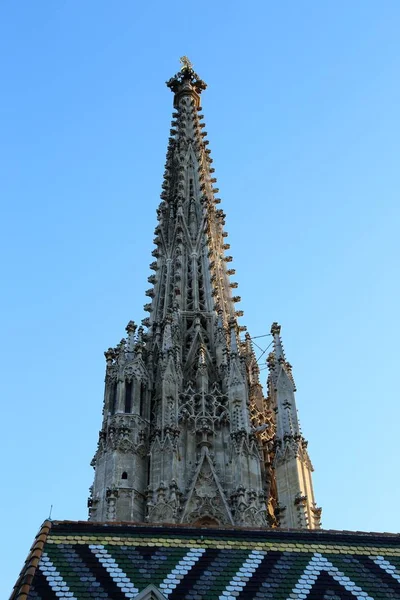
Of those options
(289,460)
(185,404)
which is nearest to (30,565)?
(289,460)

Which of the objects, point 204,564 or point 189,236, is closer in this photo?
point 204,564

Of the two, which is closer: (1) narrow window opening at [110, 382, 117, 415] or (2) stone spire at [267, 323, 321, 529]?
(2) stone spire at [267, 323, 321, 529]

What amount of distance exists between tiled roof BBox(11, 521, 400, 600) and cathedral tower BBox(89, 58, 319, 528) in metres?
12.2

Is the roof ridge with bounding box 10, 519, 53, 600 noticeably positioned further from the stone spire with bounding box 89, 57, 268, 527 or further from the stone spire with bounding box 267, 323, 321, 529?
the stone spire with bounding box 267, 323, 321, 529

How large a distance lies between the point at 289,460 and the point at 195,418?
376 centimetres

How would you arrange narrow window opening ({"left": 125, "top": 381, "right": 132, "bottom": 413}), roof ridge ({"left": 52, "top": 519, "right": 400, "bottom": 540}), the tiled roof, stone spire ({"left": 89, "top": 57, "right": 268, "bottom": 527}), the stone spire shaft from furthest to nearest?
the stone spire shaft
narrow window opening ({"left": 125, "top": 381, "right": 132, "bottom": 413})
stone spire ({"left": 89, "top": 57, "right": 268, "bottom": 527})
roof ridge ({"left": 52, "top": 519, "right": 400, "bottom": 540})
the tiled roof

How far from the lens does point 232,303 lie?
41906 mm

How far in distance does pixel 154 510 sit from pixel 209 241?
16.6 metres

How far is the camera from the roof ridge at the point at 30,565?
14.9 meters

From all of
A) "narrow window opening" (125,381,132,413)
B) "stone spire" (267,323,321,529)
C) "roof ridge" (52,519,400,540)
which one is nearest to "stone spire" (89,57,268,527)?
"narrow window opening" (125,381,132,413)

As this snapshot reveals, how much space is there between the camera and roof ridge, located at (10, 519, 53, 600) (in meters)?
14.9

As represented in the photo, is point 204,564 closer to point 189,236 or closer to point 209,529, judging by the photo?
point 209,529

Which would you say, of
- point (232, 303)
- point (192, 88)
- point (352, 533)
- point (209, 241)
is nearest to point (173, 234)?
point (209, 241)

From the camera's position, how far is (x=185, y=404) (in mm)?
34312
